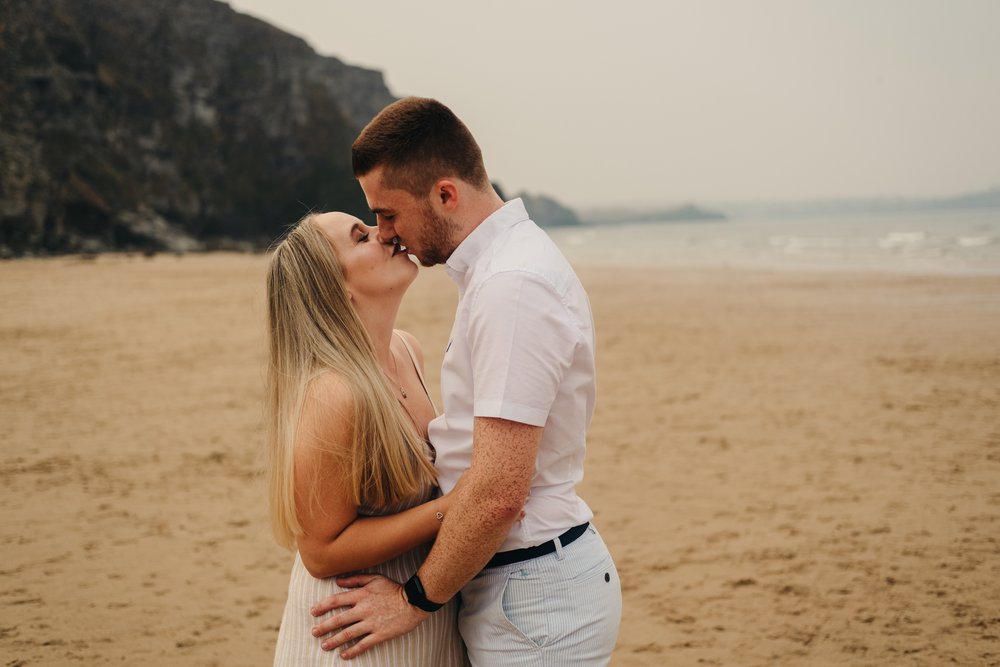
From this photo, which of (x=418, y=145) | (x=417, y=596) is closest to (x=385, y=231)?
(x=418, y=145)

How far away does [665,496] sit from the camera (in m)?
7.48

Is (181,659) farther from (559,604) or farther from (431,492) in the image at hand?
(559,604)

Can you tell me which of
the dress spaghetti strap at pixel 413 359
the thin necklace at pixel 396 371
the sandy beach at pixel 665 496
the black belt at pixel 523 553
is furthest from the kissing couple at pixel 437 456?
the sandy beach at pixel 665 496

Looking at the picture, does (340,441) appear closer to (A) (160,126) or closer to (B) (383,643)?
(B) (383,643)

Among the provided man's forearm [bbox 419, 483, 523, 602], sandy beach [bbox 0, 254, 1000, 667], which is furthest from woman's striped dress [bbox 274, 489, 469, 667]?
sandy beach [bbox 0, 254, 1000, 667]

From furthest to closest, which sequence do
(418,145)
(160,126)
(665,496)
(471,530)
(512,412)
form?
(160,126) → (665,496) → (418,145) → (471,530) → (512,412)

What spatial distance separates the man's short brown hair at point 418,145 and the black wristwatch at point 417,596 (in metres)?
1.12

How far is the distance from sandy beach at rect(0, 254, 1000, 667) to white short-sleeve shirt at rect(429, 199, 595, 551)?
3019 millimetres

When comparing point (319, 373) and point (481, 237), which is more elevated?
point (481, 237)

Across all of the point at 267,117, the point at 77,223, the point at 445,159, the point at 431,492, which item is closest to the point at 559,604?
the point at 431,492

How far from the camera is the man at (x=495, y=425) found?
1.94 m

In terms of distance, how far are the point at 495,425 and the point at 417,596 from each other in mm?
646

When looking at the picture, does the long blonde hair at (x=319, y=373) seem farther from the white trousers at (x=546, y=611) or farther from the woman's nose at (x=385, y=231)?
the white trousers at (x=546, y=611)

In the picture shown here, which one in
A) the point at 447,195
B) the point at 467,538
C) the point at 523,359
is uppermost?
the point at 447,195
